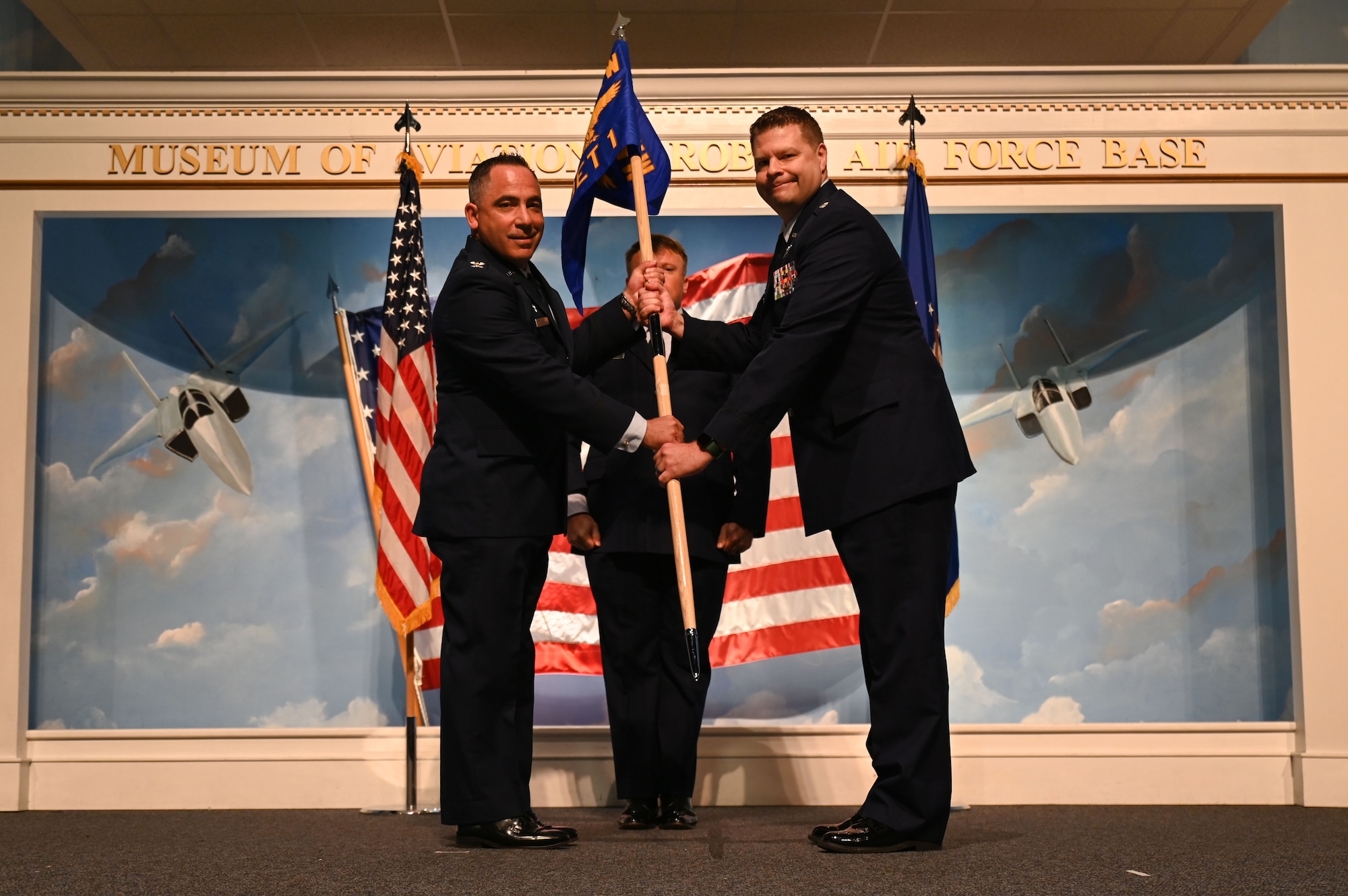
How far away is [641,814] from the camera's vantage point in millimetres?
3164

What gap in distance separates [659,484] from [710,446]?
0.44 meters

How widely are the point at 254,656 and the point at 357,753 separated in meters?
0.73

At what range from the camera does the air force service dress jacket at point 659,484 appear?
3.21m

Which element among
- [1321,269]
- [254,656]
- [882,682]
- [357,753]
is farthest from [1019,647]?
[254,656]

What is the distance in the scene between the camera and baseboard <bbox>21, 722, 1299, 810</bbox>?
404 centimetres

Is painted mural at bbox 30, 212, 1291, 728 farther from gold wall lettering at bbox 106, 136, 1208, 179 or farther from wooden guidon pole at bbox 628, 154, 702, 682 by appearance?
wooden guidon pole at bbox 628, 154, 702, 682

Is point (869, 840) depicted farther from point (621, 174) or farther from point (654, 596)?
point (621, 174)

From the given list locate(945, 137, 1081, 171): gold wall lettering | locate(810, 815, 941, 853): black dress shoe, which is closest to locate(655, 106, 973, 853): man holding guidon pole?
locate(810, 815, 941, 853): black dress shoe

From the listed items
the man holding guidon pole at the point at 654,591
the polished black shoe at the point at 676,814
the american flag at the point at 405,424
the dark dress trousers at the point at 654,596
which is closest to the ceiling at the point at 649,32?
the american flag at the point at 405,424

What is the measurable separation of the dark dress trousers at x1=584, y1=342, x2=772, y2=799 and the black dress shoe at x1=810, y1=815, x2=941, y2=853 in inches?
29.9

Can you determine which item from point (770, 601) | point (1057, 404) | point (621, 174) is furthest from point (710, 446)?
point (1057, 404)

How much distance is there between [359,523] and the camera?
460 centimetres

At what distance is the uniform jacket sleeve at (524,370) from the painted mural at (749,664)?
6.30ft

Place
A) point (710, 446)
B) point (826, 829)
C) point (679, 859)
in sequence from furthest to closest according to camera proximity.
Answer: point (710, 446), point (826, 829), point (679, 859)
